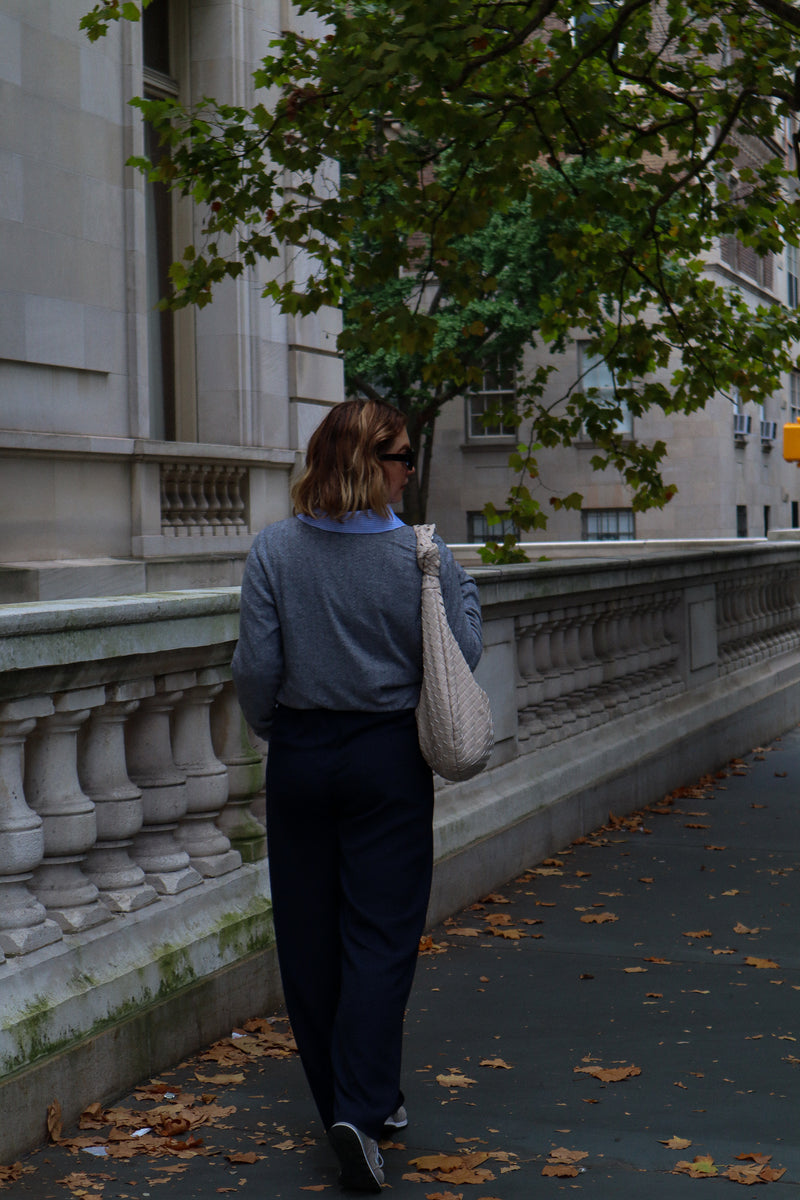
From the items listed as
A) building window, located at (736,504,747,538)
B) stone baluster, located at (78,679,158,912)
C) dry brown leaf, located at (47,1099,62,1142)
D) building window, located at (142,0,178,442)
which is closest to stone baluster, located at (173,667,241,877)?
stone baluster, located at (78,679,158,912)

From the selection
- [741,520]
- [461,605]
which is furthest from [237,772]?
[741,520]

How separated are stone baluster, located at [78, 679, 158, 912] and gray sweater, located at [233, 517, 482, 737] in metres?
0.70

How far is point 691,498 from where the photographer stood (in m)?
37.2

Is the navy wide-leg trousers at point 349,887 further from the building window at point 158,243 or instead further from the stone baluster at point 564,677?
the building window at point 158,243

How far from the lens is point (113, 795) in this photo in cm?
427

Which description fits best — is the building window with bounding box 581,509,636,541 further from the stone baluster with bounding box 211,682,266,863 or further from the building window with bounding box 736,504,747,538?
the stone baluster with bounding box 211,682,266,863

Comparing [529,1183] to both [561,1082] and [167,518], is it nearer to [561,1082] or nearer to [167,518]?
[561,1082]

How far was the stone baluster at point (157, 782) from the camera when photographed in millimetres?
4527

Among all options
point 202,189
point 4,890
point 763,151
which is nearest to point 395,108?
point 202,189

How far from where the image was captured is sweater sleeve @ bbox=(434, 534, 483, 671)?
370 cm

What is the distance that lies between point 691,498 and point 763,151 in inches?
494

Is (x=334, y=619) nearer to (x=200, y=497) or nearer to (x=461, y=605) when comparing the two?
(x=461, y=605)

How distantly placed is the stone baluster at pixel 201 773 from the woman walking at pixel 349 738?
0.97 metres

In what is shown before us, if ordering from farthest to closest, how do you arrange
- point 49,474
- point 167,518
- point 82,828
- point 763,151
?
point 763,151
point 167,518
point 49,474
point 82,828
